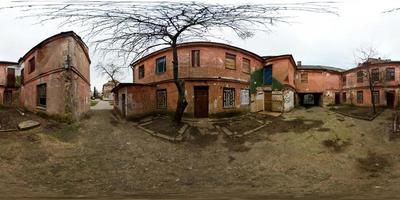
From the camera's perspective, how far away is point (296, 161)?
13133 mm

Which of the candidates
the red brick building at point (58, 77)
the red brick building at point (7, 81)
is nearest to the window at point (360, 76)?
the red brick building at point (58, 77)

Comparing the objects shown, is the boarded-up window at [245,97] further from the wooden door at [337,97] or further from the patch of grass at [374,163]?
the wooden door at [337,97]

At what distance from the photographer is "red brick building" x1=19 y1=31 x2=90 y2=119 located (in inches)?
644

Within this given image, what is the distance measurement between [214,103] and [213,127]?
2386mm

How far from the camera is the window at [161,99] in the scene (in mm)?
21625

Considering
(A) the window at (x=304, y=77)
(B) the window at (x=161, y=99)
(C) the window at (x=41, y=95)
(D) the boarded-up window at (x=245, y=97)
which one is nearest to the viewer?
(C) the window at (x=41, y=95)

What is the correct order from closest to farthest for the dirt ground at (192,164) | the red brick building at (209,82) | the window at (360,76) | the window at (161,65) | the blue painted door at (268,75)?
the dirt ground at (192,164) → the red brick building at (209,82) → the window at (161,65) → the blue painted door at (268,75) → the window at (360,76)

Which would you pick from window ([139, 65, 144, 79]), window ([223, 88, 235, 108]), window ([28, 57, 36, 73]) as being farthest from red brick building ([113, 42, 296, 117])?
window ([28, 57, 36, 73])

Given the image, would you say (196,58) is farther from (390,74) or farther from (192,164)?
(390,74)

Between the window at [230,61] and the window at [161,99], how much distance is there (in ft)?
15.2

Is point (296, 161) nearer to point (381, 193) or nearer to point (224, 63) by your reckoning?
point (381, 193)

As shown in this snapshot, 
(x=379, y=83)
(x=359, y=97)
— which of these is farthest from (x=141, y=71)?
(x=359, y=97)

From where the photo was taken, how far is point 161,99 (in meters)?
21.8

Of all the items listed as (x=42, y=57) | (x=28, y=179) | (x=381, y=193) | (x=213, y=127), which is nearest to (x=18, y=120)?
(x=42, y=57)
